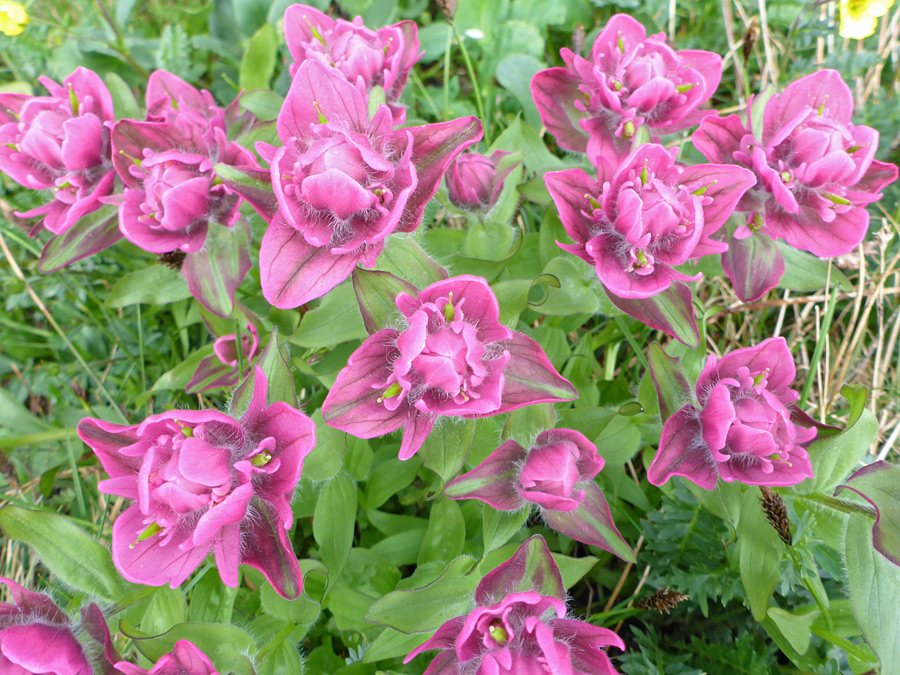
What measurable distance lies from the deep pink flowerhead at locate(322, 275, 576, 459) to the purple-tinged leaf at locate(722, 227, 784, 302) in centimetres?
99

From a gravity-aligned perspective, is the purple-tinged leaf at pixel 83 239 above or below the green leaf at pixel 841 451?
above

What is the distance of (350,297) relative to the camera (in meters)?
2.40

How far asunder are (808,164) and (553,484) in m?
1.47

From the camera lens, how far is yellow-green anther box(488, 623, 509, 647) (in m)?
1.81

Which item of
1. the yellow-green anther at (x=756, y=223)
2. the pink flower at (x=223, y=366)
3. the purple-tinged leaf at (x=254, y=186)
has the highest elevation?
the purple-tinged leaf at (x=254, y=186)

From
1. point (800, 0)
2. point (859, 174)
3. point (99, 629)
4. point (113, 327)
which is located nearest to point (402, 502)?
point (99, 629)

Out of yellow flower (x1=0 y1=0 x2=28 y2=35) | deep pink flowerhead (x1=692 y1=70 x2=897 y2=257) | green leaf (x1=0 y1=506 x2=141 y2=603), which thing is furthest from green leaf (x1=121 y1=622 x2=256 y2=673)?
yellow flower (x1=0 y1=0 x2=28 y2=35)

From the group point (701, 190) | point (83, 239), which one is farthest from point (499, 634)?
point (83, 239)

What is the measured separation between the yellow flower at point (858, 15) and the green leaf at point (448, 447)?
9.07 ft

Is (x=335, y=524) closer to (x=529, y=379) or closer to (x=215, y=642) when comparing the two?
(x=215, y=642)

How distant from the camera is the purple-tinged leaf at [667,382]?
7.39 feet

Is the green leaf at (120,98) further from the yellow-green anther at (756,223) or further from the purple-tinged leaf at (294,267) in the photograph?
the yellow-green anther at (756,223)

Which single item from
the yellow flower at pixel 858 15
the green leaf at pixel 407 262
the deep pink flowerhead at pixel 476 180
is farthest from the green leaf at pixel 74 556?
the yellow flower at pixel 858 15

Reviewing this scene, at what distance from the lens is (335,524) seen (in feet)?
8.17
